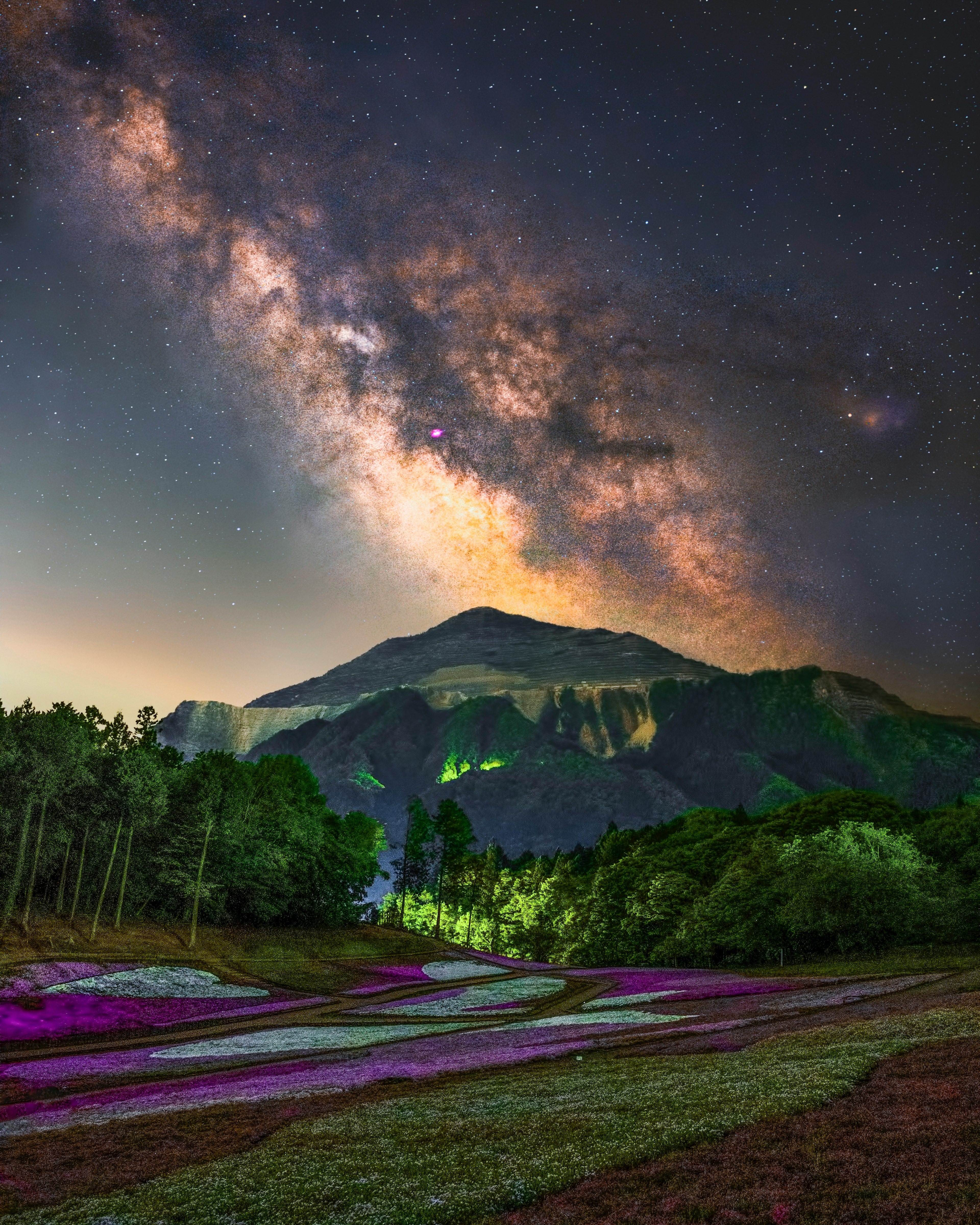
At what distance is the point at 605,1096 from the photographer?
2011 centimetres

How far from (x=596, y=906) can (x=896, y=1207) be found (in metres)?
99.0

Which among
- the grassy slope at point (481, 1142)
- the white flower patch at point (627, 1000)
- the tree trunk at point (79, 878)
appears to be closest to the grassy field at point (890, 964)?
the white flower patch at point (627, 1000)

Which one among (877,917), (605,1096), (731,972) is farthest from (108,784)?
(877,917)

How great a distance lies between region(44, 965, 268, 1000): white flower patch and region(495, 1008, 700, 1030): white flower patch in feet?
78.5

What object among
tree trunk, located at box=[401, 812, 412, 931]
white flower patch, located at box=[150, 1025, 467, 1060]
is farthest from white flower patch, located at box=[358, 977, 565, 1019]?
tree trunk, located at box=[401, 812, 412, 931]

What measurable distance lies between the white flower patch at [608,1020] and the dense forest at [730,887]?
3135cm

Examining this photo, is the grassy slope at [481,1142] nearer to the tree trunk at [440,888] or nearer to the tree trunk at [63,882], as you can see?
the tree trunk at [63,882]

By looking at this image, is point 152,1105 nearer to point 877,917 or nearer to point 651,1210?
point 651,1210

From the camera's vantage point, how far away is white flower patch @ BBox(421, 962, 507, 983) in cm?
7288

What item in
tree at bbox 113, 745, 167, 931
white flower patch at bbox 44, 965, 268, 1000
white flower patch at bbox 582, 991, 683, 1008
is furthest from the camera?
tree at bbox 113, 745, 167, 931

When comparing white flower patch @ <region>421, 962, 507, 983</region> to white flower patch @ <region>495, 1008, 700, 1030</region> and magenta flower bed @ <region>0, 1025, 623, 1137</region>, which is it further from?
magenta flower bed @ <region>0, 1025, 623, 1137</region>

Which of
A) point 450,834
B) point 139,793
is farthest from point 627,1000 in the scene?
point 450,834

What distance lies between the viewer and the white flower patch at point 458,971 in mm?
72875

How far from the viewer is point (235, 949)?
241 feet
